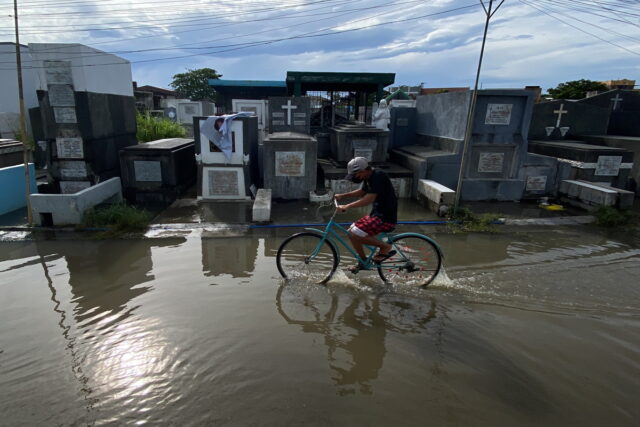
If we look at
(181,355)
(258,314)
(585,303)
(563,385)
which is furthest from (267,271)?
(585,303)

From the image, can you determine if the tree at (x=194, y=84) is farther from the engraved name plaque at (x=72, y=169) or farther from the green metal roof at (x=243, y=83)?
the engraved name plaque at (x=72, y=169)

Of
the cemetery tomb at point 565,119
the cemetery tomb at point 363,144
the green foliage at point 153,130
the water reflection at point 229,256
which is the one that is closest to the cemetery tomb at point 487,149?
the cemetery tomb at point 363,144

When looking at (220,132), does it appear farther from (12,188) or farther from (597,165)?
(597,165)

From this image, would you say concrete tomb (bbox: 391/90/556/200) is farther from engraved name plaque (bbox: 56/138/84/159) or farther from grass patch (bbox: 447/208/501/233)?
engraved name plaque (bbox: 56/138/84/159)

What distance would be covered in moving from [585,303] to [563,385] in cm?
189

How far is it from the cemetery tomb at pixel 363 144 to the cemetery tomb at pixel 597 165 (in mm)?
5010

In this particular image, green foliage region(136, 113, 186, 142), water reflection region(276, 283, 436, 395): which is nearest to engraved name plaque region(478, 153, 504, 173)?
water reflection region(276, 283, 436, 395)

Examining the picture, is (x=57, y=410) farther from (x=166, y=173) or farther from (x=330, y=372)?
(x=166, y=173)

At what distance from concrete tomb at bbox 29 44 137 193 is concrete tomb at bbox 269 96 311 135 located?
15.0 ft

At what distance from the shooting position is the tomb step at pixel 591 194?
8664mm

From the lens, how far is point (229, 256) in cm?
609

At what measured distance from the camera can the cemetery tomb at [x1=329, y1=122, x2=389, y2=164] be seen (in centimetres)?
1158

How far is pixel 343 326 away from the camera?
3.99 m

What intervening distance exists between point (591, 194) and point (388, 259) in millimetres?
7367
